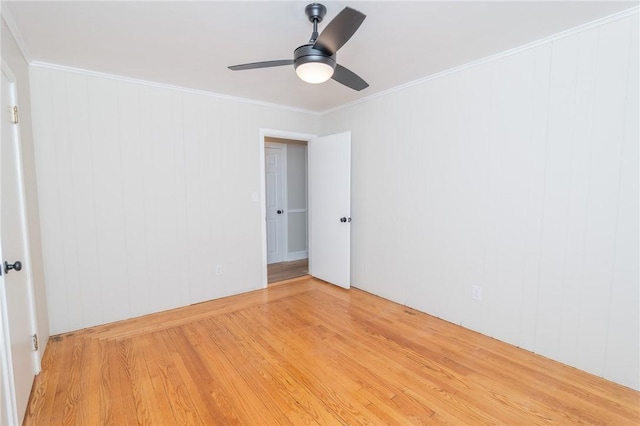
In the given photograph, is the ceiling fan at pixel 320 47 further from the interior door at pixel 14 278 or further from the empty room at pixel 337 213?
the interior door at pixel 14 278

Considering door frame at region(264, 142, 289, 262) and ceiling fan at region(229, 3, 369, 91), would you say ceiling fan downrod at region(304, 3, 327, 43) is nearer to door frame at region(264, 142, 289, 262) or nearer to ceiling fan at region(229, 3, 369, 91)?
ceiling fan at region(229, 3, 369, 91)

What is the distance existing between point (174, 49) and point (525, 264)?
126 inches

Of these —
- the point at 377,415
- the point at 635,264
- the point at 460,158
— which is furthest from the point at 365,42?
the point at 377,415

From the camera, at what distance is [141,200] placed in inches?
118

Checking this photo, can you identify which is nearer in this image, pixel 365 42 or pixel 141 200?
pixel 365 42

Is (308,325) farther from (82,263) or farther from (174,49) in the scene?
(174,49)

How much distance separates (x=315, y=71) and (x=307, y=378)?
6.53 feet

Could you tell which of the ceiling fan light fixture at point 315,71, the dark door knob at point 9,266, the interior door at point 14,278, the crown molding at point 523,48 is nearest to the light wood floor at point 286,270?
the interior door at point 14,278

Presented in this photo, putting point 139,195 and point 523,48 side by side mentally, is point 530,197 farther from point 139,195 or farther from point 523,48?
point 139,195

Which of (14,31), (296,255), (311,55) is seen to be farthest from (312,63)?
(296,255)

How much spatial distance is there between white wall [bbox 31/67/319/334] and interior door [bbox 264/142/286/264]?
1407 mm

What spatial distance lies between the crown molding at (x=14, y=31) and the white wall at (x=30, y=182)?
3cm

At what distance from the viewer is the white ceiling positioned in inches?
69.5

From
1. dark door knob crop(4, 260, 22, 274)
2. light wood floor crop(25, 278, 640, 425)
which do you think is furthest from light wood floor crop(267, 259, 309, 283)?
dark door knob crop(4, 260, 22, 274)
